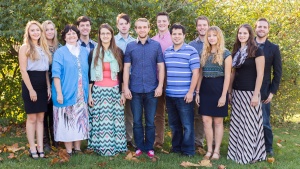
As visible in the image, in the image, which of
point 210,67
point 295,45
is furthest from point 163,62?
point 295,45

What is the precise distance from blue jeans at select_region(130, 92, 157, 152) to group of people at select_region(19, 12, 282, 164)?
2cm

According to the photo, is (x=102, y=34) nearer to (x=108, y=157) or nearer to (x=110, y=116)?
(x=110, y=116)

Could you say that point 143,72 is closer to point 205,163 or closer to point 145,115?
point 145,115

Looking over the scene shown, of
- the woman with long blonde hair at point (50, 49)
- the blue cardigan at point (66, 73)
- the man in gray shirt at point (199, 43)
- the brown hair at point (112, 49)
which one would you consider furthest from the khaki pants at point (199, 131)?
the woman with long blonde hair at point (50, 49)

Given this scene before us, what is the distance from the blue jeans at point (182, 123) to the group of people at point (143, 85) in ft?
0.05

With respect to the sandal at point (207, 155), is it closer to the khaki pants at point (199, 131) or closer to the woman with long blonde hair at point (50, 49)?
the khaki pants at point (199, 131)

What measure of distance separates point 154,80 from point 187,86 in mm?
518

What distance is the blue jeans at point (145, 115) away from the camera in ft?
19.9

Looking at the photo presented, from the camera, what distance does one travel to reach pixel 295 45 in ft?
31.9

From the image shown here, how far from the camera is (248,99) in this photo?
5.82 m

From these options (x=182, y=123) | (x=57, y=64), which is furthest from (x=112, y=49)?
(x=182, y=123)

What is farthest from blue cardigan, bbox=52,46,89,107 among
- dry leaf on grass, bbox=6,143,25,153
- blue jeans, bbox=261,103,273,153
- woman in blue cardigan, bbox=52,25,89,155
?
blue jeans, bbox=261,103,273,153

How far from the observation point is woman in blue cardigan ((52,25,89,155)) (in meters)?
5.85

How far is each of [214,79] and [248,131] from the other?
93 cm
